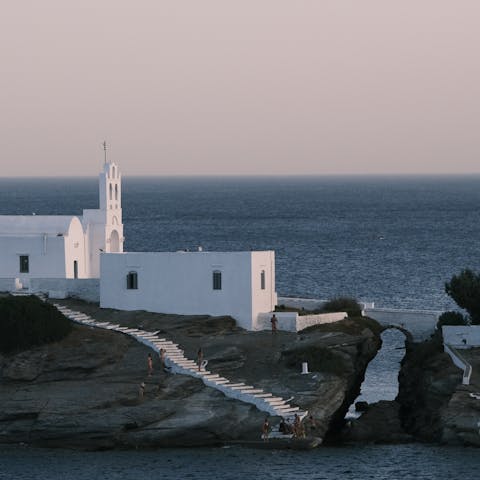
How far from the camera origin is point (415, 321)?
82625 mm

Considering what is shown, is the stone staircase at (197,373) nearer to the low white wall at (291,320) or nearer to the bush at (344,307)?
the low white wall at (291,320)

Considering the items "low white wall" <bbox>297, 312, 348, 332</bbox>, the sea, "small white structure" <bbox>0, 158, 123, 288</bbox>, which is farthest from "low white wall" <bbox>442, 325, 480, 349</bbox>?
"small white structure" <bbox>0, 158, 123, 288</bbox>

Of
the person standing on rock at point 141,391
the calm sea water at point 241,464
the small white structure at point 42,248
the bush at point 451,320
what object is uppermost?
the small white structure at point 42,248

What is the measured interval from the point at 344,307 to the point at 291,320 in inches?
222

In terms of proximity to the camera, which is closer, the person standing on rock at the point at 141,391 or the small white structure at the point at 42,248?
the person standing on rock at the point at 141,391

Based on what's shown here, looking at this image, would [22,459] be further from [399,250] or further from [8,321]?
[399,250]

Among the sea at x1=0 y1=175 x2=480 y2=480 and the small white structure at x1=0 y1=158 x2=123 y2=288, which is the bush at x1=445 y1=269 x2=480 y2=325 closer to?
the sea at x1=0 y1=175 x2=480 y2=480

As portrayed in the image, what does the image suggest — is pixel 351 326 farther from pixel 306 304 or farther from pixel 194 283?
pixel 194 283

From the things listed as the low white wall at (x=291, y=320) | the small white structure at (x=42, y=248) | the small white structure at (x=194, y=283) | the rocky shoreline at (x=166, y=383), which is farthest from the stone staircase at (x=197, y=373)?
the small white structure at (x=42, y=248)

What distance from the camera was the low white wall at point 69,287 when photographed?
277 feet

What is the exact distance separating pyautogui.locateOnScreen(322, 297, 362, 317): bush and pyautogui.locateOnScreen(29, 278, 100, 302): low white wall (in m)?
12.0

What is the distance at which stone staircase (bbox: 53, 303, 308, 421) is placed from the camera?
223ft

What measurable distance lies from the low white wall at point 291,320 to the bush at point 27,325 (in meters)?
9.90

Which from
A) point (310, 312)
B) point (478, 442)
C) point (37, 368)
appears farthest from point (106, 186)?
point (478, 442)
